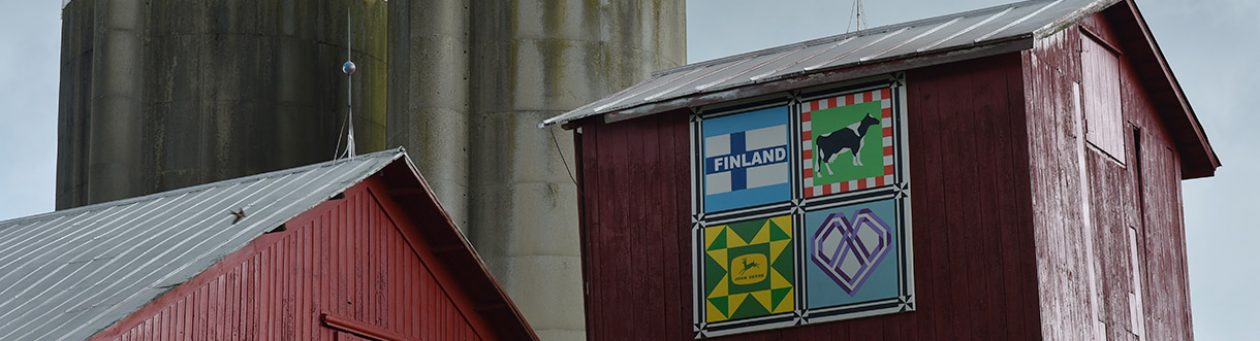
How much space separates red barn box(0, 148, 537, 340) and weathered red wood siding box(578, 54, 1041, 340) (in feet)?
6.70

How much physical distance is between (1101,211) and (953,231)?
2.75 metres

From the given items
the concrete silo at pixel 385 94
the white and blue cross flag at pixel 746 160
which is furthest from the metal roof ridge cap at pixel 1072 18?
the concrete silo at pixel 385 94

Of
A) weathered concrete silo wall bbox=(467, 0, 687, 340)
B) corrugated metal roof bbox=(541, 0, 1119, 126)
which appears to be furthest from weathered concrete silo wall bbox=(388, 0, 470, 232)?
corrugated metal roof bbox=(541, 0, 1119, 126)

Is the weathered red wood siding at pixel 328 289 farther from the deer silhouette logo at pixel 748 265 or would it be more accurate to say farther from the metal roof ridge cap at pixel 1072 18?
the metal roof ridge cap at pixel 1072 18

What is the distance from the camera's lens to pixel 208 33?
46.2 m

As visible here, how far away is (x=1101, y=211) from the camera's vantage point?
97.2 ft

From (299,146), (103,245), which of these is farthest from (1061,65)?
(299,146)

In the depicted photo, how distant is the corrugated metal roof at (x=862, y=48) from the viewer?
2847 centimetres

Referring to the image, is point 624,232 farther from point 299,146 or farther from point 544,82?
point 299,146

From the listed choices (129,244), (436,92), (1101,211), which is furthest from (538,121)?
(129,244)

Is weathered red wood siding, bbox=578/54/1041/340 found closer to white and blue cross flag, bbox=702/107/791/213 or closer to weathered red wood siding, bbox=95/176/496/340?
white and blue cross flag, bbox=702/107/791/213

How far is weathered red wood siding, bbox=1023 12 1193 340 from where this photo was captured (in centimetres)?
2784

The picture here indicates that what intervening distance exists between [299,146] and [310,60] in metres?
1.91

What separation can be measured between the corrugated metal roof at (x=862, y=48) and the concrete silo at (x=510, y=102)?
790 cm
